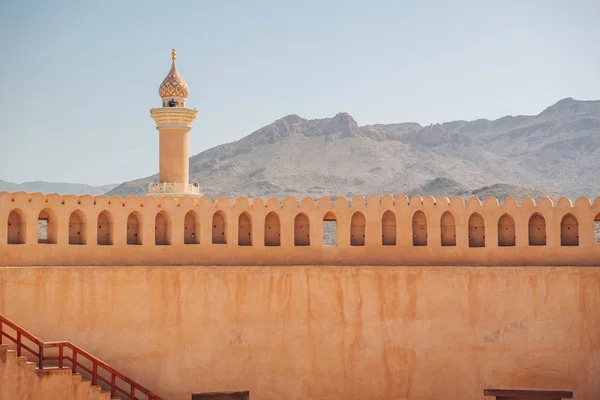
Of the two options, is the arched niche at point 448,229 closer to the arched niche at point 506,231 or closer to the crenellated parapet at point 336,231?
the crenellated parapet at point 336,231

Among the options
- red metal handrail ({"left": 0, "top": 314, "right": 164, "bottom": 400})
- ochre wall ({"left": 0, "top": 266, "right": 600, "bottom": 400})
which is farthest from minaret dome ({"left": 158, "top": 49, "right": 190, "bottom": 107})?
red metal handrail ({"left": 0, "top": 314, "right": 164, "bottom": 400})

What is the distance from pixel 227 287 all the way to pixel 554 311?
17.5 feet

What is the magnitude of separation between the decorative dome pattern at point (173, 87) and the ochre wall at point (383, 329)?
786cm

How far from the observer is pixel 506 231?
14.1 m

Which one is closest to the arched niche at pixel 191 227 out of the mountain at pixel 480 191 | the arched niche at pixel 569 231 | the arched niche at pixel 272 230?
the arched niche at pixel 272 230

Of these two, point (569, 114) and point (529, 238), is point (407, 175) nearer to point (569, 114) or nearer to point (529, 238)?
point (569, 114)

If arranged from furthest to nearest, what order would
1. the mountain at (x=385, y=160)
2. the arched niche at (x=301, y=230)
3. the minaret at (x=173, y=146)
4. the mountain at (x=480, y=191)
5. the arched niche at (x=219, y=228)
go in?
the mountain at (x=385, y=160) < the mountain at (x=480, y=191) < the minaret at (x=173, y=146) < the arched niche at (x=301, y=230) < the arched niche at (x=219, y=228)

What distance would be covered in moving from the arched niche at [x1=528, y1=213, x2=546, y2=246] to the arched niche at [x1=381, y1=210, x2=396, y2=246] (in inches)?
91.5

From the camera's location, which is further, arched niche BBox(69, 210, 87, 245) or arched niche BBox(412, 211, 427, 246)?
arched niche BBox(412, 211, 427, 246)

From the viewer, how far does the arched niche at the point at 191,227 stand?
13.6m

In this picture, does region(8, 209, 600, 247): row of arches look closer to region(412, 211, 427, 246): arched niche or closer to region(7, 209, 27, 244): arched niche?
region(412, 211, 427, 246): arched niche

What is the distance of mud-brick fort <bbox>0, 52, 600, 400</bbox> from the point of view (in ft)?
41.7

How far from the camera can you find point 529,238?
46.3 feet

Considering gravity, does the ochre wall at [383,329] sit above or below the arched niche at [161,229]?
below
